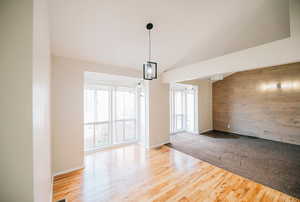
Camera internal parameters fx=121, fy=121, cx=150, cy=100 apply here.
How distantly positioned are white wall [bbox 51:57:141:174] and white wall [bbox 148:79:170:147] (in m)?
2.08

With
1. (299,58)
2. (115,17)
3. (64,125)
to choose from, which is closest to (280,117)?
(299,58)

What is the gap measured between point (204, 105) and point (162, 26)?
485cm

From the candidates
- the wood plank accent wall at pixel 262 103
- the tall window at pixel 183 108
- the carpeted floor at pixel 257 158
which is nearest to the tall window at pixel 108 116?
the carpeted floor at pixel 257 158

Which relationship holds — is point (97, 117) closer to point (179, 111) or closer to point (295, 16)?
point (179, 111)

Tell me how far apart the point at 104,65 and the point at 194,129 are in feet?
16.2

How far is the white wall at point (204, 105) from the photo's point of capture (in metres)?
5.98

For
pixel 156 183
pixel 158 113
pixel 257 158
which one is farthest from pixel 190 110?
pixel 156 183

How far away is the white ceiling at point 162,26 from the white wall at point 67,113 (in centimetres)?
29

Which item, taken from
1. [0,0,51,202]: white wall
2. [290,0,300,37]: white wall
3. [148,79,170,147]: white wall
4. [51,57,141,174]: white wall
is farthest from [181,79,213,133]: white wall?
[0,0,51,202]: white wall

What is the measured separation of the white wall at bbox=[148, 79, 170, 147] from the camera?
412 centimetres

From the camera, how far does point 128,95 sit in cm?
475

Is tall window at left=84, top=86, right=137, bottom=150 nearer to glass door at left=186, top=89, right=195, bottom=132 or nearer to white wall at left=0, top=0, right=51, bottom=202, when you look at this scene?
glass door at left=186, top=89, right=195, bottom=132

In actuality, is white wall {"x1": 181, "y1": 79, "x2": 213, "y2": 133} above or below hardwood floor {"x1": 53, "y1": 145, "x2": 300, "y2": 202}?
above

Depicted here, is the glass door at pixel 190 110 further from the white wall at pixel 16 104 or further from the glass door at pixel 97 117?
the white wall at pixel 16 104
